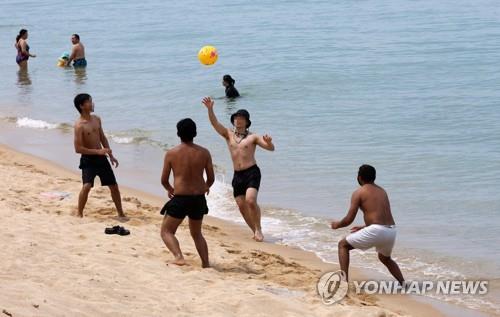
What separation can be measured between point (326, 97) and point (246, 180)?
37.4 feet

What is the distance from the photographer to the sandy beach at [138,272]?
21.6 feet

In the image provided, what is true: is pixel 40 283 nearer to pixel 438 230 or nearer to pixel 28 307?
pixel 28 307

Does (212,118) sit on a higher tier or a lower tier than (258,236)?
higher

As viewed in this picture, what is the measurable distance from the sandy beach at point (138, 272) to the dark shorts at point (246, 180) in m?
0.59

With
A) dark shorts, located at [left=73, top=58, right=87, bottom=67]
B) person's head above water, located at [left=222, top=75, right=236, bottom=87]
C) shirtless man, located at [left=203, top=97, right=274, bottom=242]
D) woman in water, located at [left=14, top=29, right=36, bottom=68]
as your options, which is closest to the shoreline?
shirtless man, located at [left=203, top=97, right=274, bottom=242]

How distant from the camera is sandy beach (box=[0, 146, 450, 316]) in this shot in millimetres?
6582

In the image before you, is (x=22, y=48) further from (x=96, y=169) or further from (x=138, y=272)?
(x=138, y=272)

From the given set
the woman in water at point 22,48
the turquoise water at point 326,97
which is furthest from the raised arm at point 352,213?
the woman in water at point 22,48

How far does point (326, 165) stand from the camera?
14.3 metres

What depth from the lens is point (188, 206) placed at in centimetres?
796

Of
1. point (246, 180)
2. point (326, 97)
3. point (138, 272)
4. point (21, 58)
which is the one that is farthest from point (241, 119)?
point (21, 58)

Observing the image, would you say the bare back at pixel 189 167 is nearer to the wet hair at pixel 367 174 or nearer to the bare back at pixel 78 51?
the wet hair at pixel 367 174

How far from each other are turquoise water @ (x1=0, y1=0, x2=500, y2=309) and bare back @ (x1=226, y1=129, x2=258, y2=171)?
114 centimetres

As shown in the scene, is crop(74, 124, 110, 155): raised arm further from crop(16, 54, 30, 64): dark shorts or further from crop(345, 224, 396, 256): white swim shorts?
crop(16, 54, 30, 64): dark shorts
